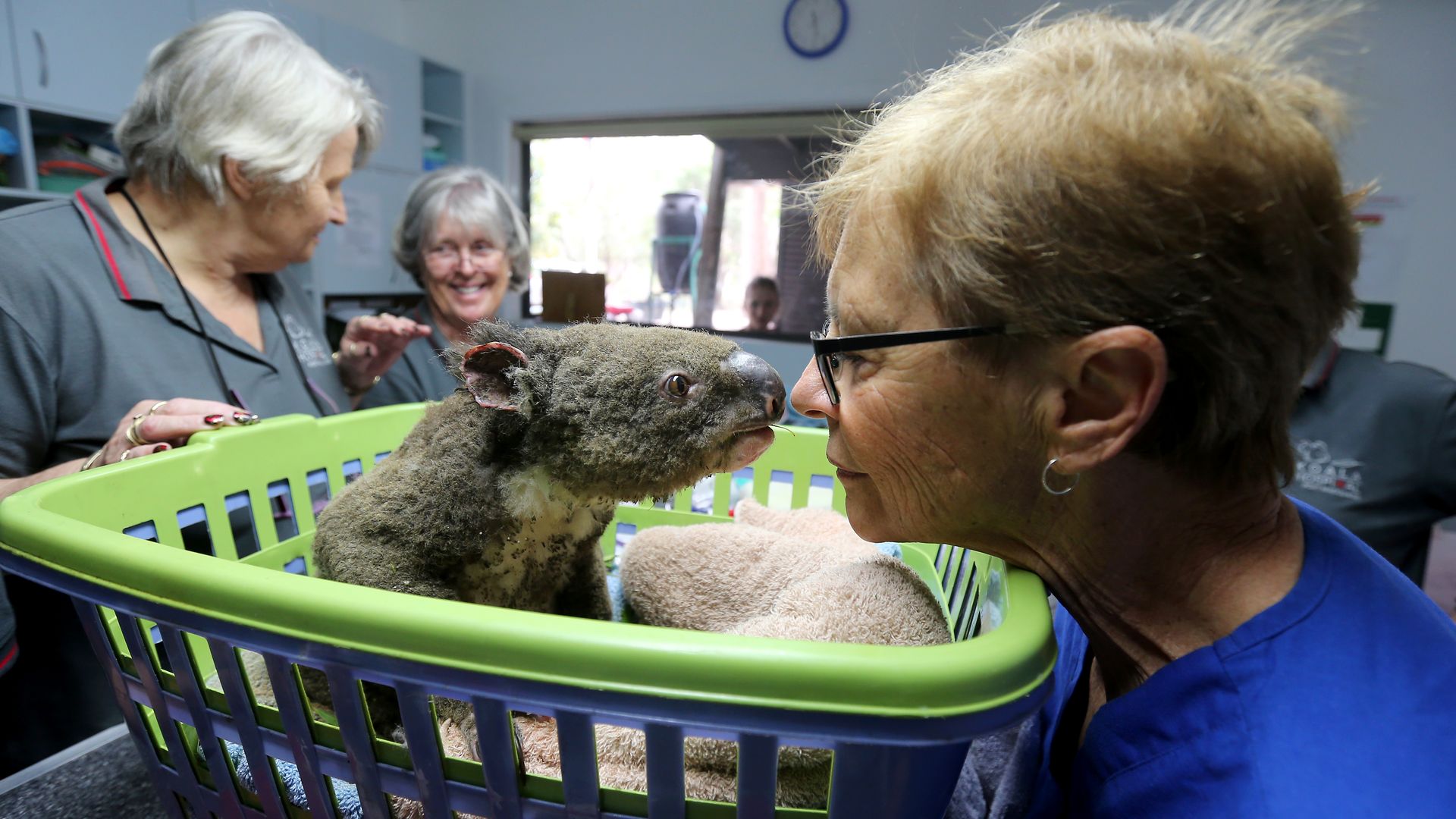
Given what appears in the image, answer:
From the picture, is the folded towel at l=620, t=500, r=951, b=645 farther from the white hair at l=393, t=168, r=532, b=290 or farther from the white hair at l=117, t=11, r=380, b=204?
the white hair at l=393, t=168, r=532, b=290

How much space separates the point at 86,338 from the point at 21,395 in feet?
0.36

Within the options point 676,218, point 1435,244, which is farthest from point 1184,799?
point 676,218

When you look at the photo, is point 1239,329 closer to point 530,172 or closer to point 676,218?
point 676,218

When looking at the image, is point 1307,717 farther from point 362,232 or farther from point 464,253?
point 362,232

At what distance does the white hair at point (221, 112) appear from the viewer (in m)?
1.27

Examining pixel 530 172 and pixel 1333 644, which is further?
pixel 530 172

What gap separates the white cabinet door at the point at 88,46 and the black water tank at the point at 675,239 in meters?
2.12

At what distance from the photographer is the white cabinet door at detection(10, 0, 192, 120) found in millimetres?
2342

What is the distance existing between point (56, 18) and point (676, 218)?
2.48 meters

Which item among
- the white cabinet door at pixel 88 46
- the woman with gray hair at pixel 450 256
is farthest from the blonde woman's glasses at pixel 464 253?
the white cabinet door at pixel 88 46

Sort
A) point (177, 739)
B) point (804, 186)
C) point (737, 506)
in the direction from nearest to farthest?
point (177, 739) < point (804, 186) < point (737, 506)

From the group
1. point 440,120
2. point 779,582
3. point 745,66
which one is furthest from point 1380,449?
point 440,120

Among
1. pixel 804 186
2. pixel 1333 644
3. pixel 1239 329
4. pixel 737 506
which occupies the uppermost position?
pixel 804 186

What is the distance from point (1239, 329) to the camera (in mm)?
510
